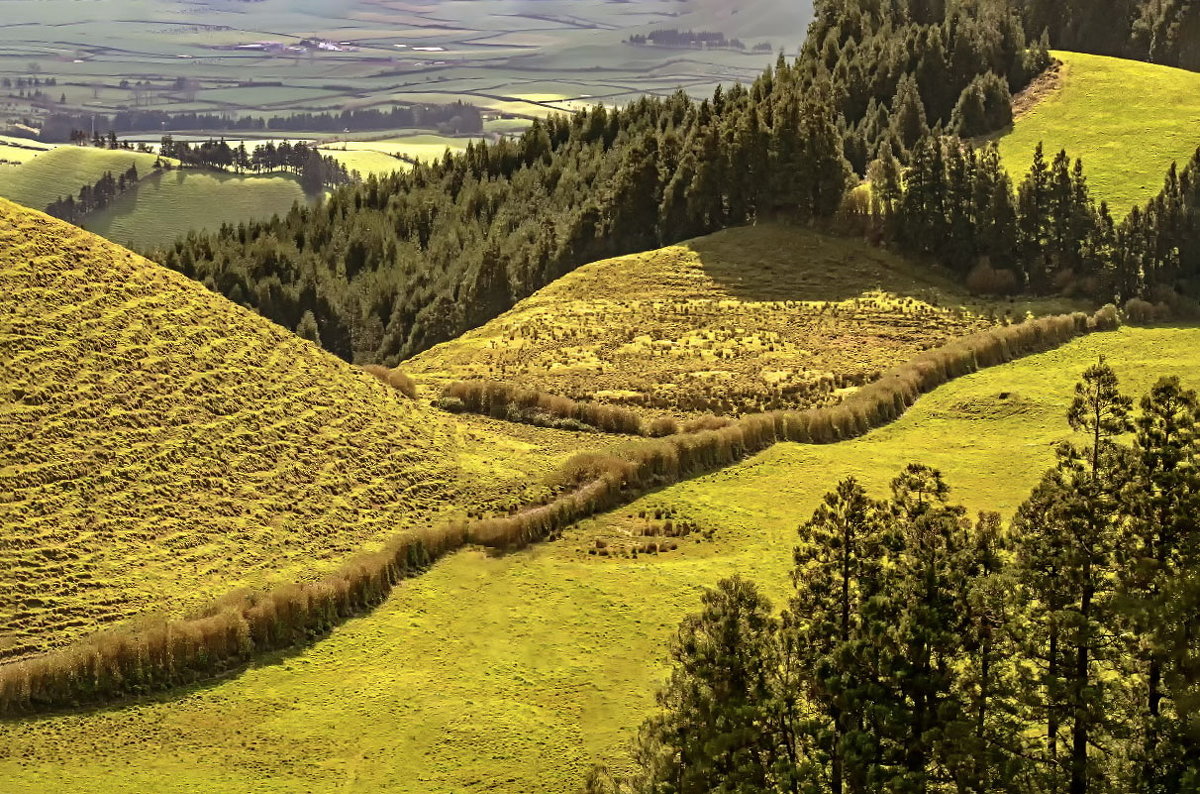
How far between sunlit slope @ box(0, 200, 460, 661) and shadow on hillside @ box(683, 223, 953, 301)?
95.0 ft

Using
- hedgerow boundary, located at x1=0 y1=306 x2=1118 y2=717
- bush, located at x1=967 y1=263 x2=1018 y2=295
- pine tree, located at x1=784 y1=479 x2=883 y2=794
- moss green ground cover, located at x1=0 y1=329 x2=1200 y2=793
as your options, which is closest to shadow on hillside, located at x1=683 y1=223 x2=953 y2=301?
bush, located at x1=967 y1=263 x2=1018 y2=295

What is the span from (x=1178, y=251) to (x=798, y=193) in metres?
24.3

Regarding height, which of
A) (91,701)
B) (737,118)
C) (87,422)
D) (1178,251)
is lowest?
(91,701)

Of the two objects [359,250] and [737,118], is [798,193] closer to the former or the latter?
[737,118]

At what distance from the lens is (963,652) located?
2722cm

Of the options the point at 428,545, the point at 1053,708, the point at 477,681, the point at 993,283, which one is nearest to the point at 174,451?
the point at 428,545

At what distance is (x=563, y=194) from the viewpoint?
113375mm

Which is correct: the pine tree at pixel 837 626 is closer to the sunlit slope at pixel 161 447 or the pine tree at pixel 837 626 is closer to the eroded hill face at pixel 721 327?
the sunlit slope at pixel 161 447

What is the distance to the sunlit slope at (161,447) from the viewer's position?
4384cm

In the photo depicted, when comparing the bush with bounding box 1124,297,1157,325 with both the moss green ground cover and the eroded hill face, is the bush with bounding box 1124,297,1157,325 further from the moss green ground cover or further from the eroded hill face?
the moss green ground cover

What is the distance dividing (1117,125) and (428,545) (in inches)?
2883

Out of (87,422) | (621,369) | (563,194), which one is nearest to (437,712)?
(87,422)

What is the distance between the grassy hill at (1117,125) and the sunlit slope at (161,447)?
174ft

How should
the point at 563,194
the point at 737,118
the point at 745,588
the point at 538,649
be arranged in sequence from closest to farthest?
the point at 745,588, the point at 538,649, the point at 737,118, the point at 563,194
